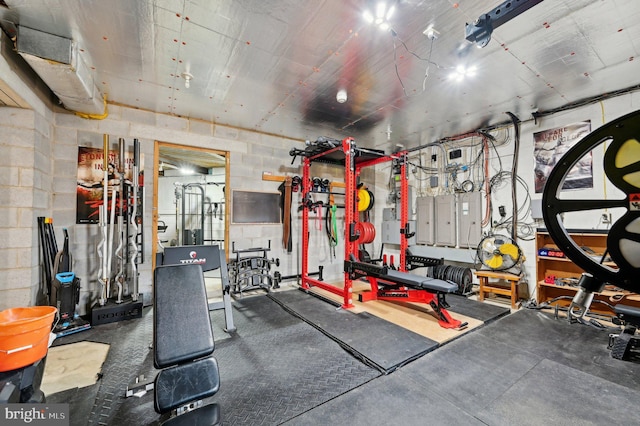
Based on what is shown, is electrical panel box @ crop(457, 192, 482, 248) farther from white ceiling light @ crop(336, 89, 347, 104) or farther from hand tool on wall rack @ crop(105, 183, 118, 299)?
hand tool on wall rack @ crop(105, 183, 118, 299)

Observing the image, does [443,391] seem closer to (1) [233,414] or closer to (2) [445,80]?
(1) [233,414]

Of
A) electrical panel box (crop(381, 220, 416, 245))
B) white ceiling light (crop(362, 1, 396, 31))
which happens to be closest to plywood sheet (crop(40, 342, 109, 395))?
white ceiling light (crop(362, 1, 396, 31))

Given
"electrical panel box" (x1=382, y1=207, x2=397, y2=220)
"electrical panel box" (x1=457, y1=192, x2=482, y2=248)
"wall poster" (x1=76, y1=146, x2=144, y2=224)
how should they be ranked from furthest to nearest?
"electrical panel box" (x1=382, y1=207, x2=397, y2=220) < "electrical panel box" (x1=457, y1=192, x2=482, y2=248) < "wall poster" (x1=76, y1=146, x2=144, y2=224)

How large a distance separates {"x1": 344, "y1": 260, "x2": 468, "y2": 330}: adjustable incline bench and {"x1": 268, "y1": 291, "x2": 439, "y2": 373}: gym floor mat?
1.74 ft

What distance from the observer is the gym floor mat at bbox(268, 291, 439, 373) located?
2.70 metres

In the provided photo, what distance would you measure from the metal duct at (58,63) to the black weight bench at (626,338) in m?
6.30

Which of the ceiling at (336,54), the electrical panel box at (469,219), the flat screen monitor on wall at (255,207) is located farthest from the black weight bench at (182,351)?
the electrical panel box at (469,219)

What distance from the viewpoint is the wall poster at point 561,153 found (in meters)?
4.05

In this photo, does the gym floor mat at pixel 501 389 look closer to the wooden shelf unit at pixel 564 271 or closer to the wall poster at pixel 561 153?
the wooden shelf unit at pixel 564 271

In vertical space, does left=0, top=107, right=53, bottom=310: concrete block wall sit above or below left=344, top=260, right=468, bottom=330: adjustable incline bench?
above

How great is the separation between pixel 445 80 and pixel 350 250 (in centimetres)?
276

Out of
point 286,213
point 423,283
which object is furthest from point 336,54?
point 286,213

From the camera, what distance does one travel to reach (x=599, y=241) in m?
3.91

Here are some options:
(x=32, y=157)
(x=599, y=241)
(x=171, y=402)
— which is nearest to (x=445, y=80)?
(x=599, y=241)
